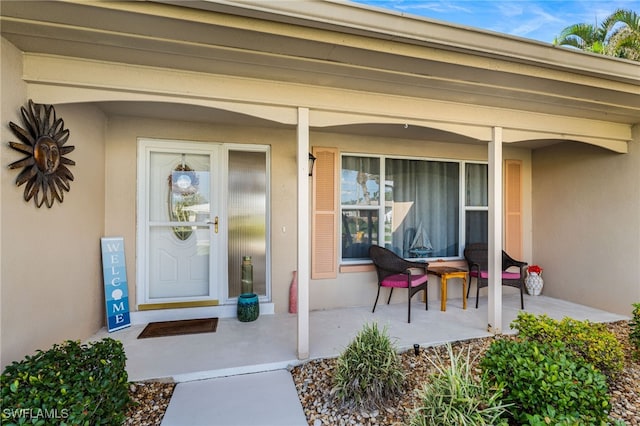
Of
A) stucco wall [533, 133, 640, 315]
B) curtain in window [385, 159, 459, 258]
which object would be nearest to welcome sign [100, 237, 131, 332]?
curtain in window [385, 159, 459, 258]

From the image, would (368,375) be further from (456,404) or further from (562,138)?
(562,138)

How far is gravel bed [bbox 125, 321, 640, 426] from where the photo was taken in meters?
2.03

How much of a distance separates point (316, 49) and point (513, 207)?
4.55 m

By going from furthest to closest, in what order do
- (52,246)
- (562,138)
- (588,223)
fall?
(588,223)
(562,138)
(52,246)

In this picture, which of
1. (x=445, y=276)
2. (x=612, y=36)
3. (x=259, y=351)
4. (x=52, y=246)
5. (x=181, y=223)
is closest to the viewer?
(x=52, y=246)

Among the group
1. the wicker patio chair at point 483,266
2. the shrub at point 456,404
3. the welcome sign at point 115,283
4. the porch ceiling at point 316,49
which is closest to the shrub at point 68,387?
the welcome sign at point 115,283

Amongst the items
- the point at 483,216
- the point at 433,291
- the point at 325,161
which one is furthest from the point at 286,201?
the point at 483,216

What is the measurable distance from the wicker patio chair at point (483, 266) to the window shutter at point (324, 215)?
204cm

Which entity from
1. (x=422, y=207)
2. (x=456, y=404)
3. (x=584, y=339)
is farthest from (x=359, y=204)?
(x=456, y=404)

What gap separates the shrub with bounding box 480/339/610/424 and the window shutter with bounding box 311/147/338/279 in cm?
244

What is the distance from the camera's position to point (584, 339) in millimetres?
2445

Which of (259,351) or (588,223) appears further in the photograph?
(588,223)

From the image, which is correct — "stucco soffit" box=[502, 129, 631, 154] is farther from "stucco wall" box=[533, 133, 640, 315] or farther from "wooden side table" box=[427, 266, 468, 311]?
"wooden side table" box=[427, 266, 468, 311]

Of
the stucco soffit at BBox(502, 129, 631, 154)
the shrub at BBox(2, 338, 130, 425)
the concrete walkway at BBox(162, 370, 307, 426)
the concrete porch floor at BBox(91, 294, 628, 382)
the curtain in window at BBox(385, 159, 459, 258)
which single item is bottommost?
the concrete walkway at BBox(162, 370, 307, 426)
